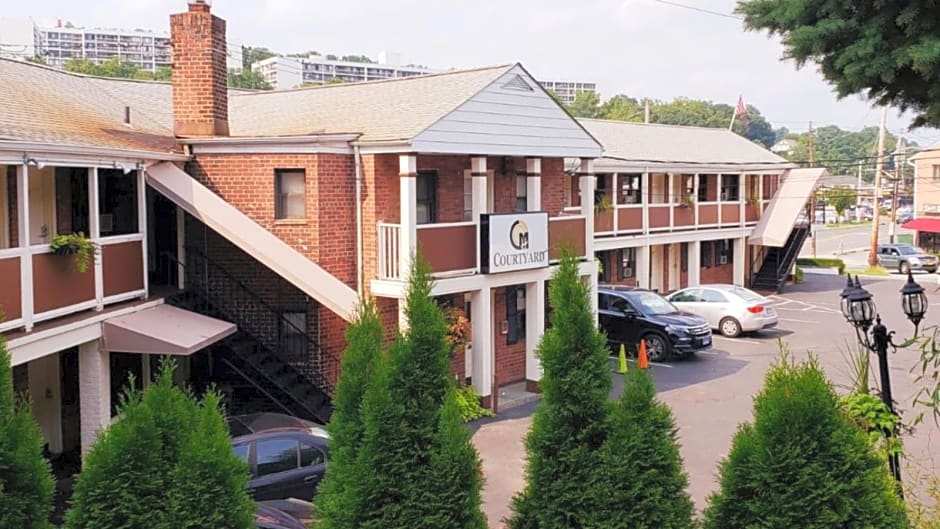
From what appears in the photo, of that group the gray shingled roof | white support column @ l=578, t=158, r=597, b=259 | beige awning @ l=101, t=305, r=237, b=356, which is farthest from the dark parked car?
the gray shingled roof

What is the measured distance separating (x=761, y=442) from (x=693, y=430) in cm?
1043

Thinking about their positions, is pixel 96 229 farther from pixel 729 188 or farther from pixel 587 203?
pixel 729 188

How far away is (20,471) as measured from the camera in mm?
5086

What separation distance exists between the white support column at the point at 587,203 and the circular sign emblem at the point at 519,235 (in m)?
2.50

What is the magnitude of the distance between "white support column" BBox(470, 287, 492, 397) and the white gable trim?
285 cm

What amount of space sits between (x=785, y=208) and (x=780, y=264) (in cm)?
249

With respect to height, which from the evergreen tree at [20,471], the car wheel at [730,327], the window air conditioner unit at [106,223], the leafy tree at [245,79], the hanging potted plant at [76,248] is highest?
the leafy tree at [245,79]

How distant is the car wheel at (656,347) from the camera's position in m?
22.0

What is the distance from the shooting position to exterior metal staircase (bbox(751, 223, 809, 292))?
36.1m

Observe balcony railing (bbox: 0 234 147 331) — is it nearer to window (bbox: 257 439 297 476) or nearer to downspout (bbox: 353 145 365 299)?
window (bbox: 257 439 297 476)

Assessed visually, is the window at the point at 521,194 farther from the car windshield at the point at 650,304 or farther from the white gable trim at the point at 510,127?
the car windshield at the point at 650,304

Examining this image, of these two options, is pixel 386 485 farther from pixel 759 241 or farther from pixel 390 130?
pixel 759 241

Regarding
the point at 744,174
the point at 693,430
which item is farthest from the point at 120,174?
the point at 744,174

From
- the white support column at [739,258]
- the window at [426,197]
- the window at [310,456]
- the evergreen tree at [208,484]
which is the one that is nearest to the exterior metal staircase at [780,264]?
the white support column at [739,258]
